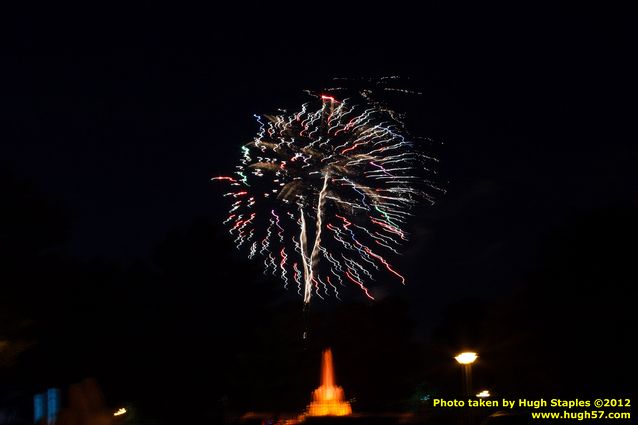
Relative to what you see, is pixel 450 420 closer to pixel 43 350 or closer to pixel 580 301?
pixel 580 301

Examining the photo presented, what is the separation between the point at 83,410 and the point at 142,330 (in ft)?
59.7

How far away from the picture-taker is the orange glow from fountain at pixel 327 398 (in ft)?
73.9

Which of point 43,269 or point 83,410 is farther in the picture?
point 43,269

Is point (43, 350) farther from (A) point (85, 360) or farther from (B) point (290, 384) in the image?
(B) point (290, 384)

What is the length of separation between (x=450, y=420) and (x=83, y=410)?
736cm

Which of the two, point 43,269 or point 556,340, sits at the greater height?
point 43,269

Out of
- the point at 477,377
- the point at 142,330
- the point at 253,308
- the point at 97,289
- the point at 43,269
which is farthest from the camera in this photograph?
the point at 253,308

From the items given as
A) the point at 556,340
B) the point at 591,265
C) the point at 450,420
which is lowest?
the point at 450,420

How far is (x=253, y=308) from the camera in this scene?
129 ft

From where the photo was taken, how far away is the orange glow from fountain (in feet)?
73.9

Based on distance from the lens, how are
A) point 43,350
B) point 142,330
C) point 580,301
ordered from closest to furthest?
point 580,301 < point 43,350 < point 142,330

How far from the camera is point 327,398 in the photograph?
26828mm

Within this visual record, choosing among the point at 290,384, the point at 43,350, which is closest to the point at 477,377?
the point at 290,384

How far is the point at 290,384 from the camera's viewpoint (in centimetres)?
2625
